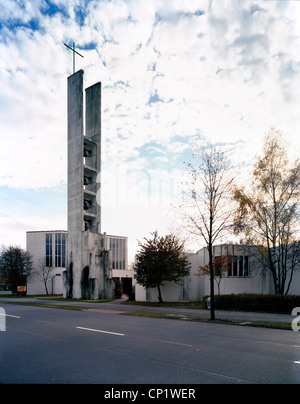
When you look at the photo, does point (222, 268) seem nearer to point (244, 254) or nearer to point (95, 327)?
point (244, 254)

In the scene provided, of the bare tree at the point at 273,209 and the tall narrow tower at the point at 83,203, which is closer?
the bare tree at the point at 273,209

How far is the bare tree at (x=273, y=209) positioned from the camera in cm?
2562

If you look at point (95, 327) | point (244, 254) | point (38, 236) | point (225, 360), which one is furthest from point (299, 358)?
point (38, 236)

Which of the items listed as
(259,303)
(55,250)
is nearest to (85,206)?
(55,250)

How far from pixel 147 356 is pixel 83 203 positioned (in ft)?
106

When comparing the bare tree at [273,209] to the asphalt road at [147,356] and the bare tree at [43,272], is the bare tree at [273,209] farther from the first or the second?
the bare tree at [43,272]

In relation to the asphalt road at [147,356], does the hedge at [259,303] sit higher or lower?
lower

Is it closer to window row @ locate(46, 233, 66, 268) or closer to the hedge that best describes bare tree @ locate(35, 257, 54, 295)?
window row @ locate(46, 233, 66, 268)

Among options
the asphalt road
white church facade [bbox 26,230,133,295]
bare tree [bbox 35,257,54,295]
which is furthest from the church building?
the asphalt road

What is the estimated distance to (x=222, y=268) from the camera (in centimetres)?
2772

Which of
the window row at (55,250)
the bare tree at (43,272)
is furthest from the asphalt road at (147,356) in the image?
the window row at (55,250)

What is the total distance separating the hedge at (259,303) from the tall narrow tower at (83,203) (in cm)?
1798

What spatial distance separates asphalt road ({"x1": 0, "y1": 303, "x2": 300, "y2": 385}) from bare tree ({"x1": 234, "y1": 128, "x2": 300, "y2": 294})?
13625mm
